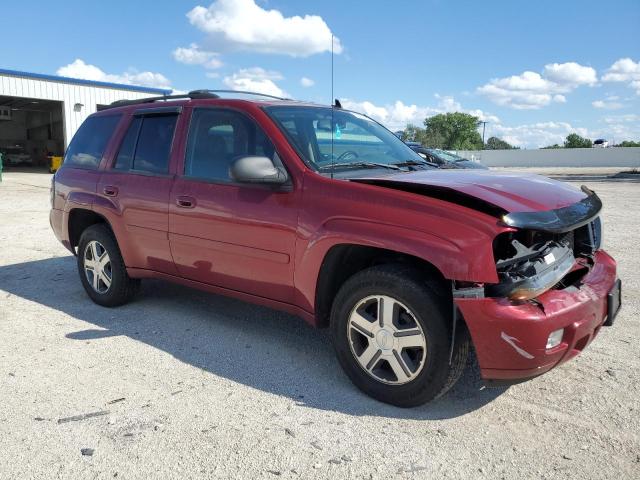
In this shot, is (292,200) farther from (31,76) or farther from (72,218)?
(31,76)

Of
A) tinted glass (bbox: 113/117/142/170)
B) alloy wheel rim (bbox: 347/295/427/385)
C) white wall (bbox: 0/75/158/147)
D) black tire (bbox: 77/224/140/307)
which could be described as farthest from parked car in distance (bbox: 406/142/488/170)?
white wall (bbox: 0/75/158/147)

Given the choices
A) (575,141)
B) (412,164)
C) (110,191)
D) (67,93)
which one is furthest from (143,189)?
(575,141)

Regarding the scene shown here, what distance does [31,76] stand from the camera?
2762cm

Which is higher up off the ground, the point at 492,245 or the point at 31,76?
the point at 31,76

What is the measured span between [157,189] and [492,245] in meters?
2.75

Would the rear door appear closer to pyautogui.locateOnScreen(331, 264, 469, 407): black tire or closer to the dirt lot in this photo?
the dirt lot

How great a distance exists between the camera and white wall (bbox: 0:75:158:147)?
2712 cm

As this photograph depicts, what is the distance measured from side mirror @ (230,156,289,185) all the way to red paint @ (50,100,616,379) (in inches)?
4.6

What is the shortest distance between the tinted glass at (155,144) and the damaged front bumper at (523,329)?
2739 mm

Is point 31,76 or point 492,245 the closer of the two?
point 492,245

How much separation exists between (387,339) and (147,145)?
2764mm

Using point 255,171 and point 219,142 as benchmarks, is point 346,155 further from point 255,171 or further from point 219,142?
point 219,142

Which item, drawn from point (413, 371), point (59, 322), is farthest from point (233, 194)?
point (59, 322)

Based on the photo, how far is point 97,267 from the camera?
507 centimetres
